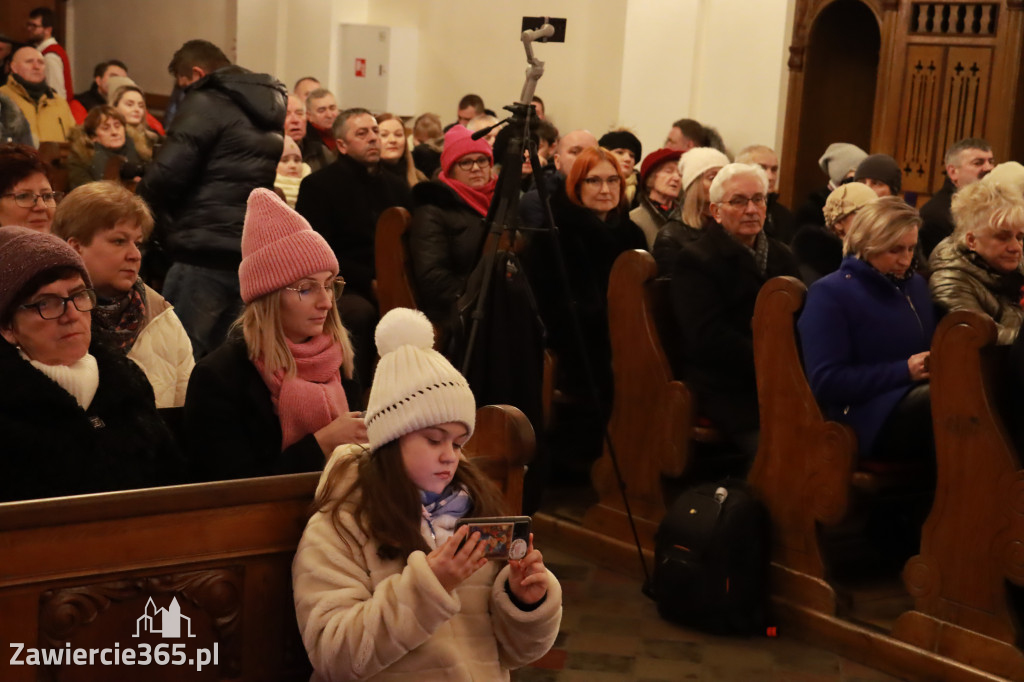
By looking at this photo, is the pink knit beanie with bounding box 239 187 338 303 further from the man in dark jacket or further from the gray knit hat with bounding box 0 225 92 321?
the man in dark jacket

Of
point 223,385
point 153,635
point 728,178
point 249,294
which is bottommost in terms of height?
point 153,635

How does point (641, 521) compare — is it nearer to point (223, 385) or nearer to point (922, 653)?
point (922, 653)

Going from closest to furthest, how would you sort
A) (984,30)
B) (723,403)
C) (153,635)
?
(153,635), (723,403), (984,30)

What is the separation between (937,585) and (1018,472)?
1.40 ft

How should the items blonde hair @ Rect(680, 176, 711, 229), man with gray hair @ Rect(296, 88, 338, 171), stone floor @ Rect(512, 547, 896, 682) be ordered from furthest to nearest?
man with gray hair @ Rect(296, 88, 338, 171), blonde hair @ Rect(680, 176, 711, 229), stone floor @ Rect(512, 547, 896, 682)

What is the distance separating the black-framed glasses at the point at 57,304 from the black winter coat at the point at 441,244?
2.68 meters

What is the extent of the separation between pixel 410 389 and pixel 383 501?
0.63 feet

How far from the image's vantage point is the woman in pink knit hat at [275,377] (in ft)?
8.43

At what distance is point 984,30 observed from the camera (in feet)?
26.0

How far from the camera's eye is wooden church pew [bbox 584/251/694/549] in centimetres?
442

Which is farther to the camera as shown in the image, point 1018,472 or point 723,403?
point 723,403

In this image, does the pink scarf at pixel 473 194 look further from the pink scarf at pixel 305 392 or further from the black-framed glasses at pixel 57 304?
the black-framed glasses at pixel 57 304

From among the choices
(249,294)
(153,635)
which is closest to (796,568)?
(249,294)

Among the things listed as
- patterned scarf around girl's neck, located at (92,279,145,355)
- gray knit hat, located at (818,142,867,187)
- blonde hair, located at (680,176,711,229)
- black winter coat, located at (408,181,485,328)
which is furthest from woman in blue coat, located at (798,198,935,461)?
gray knit hat, located at (818,142,867,187)
